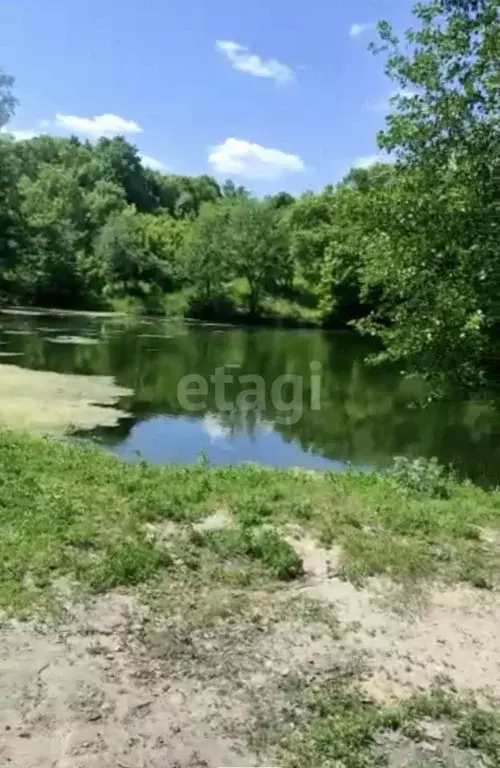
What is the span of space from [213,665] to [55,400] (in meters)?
13.8

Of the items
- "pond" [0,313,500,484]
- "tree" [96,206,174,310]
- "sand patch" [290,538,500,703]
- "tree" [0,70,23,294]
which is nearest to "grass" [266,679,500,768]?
"sand patch" [290,538,500,703]

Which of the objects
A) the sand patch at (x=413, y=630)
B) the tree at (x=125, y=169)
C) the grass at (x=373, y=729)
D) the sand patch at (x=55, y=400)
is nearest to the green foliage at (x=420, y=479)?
the sand patch at (x=413, y=630)

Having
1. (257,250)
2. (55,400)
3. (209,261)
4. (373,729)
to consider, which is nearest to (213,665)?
(373,729)

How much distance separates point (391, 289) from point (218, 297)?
49.7 m

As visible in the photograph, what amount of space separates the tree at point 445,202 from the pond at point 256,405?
5169mm

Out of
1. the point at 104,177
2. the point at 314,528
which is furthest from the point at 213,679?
the point at 104,177

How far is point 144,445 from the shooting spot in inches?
556

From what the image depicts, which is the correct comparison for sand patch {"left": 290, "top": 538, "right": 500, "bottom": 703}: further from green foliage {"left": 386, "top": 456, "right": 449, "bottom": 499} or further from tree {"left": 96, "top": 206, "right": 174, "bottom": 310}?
tree {"left": 96, "top": 206, "right": 174, "bottom": 310}

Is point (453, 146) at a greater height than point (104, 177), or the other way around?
point (104, 177)

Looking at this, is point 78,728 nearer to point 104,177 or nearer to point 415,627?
point 415,627

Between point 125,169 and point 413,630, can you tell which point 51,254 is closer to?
point 413,630

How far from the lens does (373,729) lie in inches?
152

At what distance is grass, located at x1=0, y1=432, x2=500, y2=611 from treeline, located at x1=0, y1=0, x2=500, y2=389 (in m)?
2.21

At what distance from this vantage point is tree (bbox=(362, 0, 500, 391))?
7781 mm
